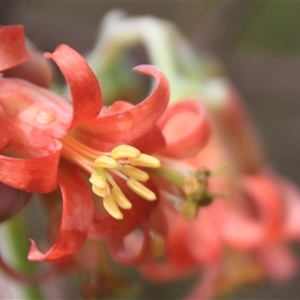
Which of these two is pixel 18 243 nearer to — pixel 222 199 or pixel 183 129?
pixel 183 129

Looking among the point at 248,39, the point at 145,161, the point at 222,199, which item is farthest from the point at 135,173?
the point at 248,39

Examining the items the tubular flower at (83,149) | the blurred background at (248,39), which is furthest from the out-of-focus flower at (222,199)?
the tubular flower at (83,149)

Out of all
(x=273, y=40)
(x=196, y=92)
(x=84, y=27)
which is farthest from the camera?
(x=273, y=40)

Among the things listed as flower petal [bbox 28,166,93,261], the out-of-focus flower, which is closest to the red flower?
flower petal [bbox 28,166,93,261]

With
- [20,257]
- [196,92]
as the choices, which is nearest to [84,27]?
[196,92]

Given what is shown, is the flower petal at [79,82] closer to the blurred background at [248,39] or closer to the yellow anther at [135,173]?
the yellow anther at [135,173]

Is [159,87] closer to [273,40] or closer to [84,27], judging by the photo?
[84,27]
